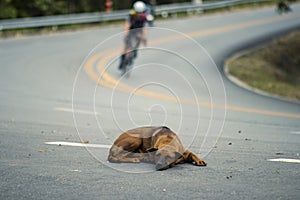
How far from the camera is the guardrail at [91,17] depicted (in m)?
28.9

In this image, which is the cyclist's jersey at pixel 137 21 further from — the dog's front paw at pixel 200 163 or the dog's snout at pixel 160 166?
the dog's snout at pixel 160 166

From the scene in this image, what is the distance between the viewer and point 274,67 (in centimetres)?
2572

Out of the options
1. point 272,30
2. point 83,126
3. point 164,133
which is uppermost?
point 164,133

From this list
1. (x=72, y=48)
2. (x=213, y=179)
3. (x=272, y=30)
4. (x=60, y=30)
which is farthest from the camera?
(x=272, y=30)

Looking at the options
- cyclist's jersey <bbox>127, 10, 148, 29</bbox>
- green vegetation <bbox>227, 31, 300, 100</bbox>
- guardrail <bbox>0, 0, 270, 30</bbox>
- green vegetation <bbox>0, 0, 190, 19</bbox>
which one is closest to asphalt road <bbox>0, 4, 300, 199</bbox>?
cyclist's jersey <bbox>127, 10, 148, 29</bbox>

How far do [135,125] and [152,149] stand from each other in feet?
1.62

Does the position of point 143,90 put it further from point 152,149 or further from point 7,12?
point 7,12

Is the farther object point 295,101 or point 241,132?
point 295,101

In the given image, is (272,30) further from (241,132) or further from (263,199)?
(263,199)

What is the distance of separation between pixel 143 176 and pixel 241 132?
393 cm

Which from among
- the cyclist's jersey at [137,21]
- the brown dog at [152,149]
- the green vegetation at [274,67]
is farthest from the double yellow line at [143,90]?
the green vegetation at [274,67]

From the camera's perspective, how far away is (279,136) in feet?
32.5

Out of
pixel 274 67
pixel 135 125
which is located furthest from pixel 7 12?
pixel 135 125

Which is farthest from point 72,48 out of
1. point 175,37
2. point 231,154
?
point 231,154
